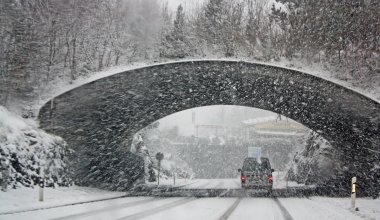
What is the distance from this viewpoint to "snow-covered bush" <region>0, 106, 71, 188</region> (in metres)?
17.0

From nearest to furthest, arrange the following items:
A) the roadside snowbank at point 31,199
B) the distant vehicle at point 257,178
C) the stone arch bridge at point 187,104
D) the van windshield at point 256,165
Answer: the roadside snowbank at point 31,199
the stone arch bridge at point 187,104
the distant vehicle at point 257,178
the van windshield at point 256,165

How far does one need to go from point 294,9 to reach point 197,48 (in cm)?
556

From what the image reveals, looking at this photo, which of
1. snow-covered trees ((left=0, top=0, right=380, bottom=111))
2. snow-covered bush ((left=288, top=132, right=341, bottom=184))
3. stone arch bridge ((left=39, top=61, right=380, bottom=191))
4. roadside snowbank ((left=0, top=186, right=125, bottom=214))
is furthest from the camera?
snow-covered bush ((left=288, top=132, right=341, bottom=184))

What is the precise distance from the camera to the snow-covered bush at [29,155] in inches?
669

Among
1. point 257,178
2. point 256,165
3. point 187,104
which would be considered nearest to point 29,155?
point 257,178

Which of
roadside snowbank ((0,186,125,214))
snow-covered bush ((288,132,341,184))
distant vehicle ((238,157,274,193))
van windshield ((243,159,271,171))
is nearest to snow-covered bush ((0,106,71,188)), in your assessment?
roadside snowbank ((0,186,125,214))

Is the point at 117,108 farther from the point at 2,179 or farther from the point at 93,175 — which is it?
the point at 2,179

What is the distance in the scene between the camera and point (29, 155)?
18453 millimetres

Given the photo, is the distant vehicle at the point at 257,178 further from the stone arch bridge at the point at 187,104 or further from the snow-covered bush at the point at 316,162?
the snow-covered bush at the point at 316,162

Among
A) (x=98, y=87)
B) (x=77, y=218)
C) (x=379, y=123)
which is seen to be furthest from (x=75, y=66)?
(x=379, y=123)

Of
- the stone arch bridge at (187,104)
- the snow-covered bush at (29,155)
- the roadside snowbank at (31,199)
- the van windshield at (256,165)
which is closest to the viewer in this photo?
the roadside snowbank at (31,199)

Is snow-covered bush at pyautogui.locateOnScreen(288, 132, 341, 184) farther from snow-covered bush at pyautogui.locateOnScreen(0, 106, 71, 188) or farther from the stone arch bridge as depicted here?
snow-covered bush at pyautogui.locateOnScreen(0, 106, 71, 188)

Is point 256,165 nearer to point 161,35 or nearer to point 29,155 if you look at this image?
point 161,35

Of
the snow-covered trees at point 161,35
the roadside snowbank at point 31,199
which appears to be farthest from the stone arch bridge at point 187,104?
the roadside snowbank at point 31,199
